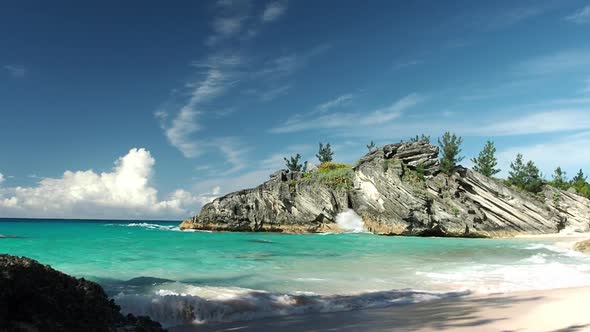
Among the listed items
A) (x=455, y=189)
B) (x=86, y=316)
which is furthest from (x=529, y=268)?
(x=455, y=189)

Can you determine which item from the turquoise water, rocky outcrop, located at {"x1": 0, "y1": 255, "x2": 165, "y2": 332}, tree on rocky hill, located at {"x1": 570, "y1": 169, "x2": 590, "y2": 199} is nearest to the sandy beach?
the turquoise water

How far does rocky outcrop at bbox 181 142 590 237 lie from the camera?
43.4m

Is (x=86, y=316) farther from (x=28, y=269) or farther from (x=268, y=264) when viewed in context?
(x=268, y=264)

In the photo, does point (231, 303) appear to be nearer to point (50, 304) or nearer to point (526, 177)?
point (50, 304)

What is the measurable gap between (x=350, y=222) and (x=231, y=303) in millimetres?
40408

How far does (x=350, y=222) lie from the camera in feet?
153

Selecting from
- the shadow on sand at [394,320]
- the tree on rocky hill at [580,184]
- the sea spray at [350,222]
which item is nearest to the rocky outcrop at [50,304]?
the shadow on sand at [394,320]

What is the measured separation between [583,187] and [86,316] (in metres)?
79.5

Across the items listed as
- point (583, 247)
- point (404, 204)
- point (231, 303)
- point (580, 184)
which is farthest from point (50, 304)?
point (580, 184)

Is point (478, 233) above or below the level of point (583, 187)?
below

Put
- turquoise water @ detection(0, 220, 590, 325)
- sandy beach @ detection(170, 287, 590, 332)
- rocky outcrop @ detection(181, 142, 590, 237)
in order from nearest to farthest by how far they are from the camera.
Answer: sandy beach @ detection(170, 287, 590, 332) < turquoise water @ detection(0, 220, 590, 325) < rocky outcrop @ detection(181, 142, 590, 237)

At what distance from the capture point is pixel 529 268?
13398mm

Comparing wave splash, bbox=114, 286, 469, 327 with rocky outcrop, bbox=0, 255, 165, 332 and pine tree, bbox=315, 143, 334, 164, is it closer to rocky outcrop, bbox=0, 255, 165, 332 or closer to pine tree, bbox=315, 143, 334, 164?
rocky outcrop, bbox=0, 255, 165, 332

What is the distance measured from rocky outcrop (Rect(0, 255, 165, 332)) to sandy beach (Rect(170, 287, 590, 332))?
73.7 inches
